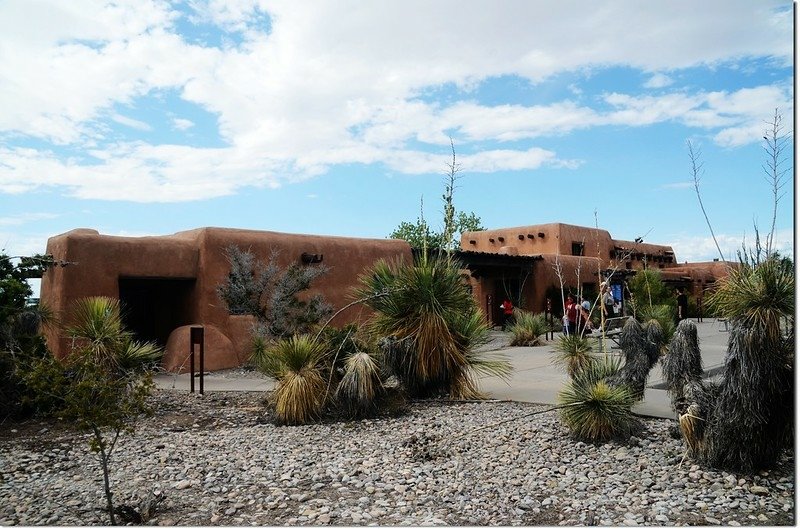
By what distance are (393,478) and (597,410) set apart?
78.4 inches

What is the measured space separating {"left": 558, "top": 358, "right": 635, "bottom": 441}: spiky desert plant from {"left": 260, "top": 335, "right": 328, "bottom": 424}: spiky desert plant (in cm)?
294

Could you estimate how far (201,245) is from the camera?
556 inches

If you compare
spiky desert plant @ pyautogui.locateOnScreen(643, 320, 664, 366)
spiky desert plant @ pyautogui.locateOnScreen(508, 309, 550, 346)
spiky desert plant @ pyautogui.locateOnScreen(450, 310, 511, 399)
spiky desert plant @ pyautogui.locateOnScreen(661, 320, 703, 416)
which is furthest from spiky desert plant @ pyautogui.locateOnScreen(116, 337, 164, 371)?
spiky desert plant @ pyautogui.locateOnScreen(508, 309, 550, 346)

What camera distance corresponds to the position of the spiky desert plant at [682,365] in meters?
5.39

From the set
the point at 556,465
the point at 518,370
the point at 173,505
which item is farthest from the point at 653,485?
the point at 518,370

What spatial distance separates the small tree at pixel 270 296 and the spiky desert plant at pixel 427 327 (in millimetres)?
4337

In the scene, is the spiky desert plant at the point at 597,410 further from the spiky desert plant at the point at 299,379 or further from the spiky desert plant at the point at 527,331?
the spiky desert plant at the point at 527,331

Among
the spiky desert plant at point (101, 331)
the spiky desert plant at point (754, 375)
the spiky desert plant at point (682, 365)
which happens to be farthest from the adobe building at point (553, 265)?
the spiky desert plant at point (754, 375)

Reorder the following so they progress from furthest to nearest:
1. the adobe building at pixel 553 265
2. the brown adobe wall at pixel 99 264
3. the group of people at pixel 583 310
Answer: the adobe building at pixel 553 265
the brown adobe wall at pixel 99 264
the group of people at pixel 583 310

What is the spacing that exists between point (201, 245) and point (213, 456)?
8516 millimetres

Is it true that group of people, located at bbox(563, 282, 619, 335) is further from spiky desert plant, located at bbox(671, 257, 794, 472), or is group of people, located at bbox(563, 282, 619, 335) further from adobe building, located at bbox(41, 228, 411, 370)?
adobe building, located at bbox(41, 228, 411, 370)

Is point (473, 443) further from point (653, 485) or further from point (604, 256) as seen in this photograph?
point (604, 256)

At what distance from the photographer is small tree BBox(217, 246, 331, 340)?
42.5 ft

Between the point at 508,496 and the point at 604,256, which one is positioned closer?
the point at 508,496
